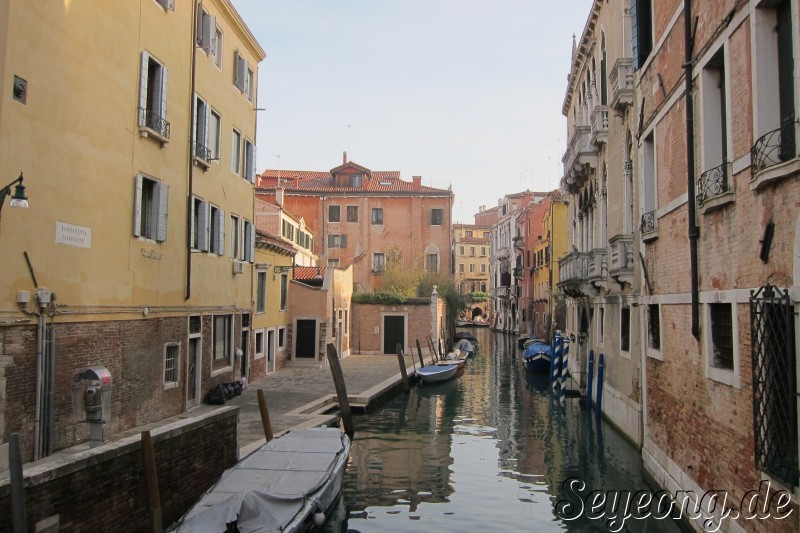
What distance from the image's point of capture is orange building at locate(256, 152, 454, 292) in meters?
35.7

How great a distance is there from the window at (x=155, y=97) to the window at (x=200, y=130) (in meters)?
1.53

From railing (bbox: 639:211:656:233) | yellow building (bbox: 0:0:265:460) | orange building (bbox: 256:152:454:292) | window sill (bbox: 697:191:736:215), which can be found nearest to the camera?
window sill (bbox: 697:191:736:215)

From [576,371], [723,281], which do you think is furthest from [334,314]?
[723,281]

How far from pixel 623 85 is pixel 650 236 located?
3.54m

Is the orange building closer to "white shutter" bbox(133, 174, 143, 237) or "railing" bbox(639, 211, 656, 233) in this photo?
"white shutter" bbox(133, 174, 143, 237)

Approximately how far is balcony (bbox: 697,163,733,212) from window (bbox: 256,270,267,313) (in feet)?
44.9

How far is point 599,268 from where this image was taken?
14352mm

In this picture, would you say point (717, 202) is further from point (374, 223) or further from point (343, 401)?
point (374, 223)

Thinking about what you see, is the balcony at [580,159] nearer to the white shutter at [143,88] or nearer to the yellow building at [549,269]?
the white shutter at [143,88]

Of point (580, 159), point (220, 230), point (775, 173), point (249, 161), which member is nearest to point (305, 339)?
point (249, 161)

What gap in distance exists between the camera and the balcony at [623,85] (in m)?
11.3

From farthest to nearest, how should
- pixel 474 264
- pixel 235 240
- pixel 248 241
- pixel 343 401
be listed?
pixel 474 264
pixel 248 241
pixel 235 240
pixel 343 401

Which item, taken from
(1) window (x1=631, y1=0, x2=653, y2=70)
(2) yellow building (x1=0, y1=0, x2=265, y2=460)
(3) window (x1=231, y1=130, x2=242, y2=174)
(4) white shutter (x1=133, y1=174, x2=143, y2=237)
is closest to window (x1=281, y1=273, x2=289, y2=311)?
(2) yellow building (x1=0, y1=0, x2=265, y2=460)

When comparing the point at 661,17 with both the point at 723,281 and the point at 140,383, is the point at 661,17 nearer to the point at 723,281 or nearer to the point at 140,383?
the point at 723,281
